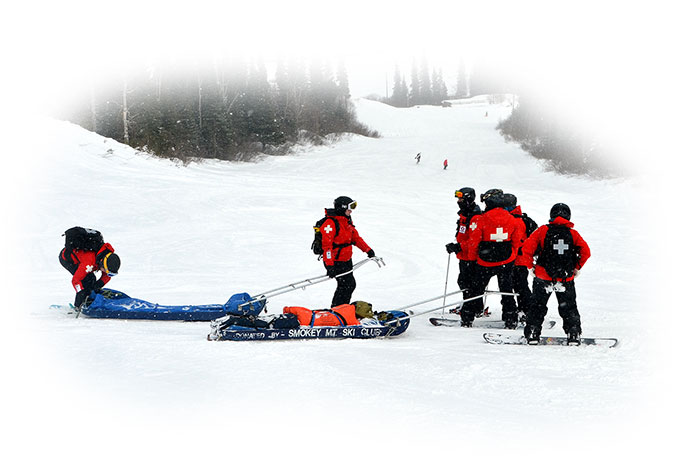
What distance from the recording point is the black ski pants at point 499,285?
6.87 metres

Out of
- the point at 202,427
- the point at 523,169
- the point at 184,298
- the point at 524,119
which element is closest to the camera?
the point at 202,427

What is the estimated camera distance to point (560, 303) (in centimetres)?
578

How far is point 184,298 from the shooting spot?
368 inches

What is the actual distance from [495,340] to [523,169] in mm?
30315

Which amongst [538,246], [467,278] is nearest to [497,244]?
[467,278]

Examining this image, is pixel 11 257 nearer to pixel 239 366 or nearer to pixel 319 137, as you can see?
pixel 239 366

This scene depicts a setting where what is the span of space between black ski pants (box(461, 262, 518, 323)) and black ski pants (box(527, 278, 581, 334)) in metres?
1.04

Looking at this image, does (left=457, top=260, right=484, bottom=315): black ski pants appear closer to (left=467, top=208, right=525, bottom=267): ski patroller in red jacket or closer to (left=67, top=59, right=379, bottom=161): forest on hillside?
(left=467, top=208, right=525, bottom=267): ski patroller in red jacket

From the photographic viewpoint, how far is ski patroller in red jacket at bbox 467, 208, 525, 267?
6.74 metres

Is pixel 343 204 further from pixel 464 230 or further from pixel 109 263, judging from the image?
pixel 109 263

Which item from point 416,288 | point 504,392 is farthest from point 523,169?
point 504,392

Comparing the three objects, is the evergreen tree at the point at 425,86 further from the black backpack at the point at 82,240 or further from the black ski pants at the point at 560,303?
the black ski pants at the point at 560,303

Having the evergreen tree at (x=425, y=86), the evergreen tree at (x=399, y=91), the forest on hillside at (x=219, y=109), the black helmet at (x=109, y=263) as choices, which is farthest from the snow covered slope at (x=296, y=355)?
the evergreen tree at (x=399, y=91)

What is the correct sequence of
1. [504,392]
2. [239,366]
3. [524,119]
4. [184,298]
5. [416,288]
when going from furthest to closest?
[524,119], [416,288], [184,298], [239,366], [504,392]
